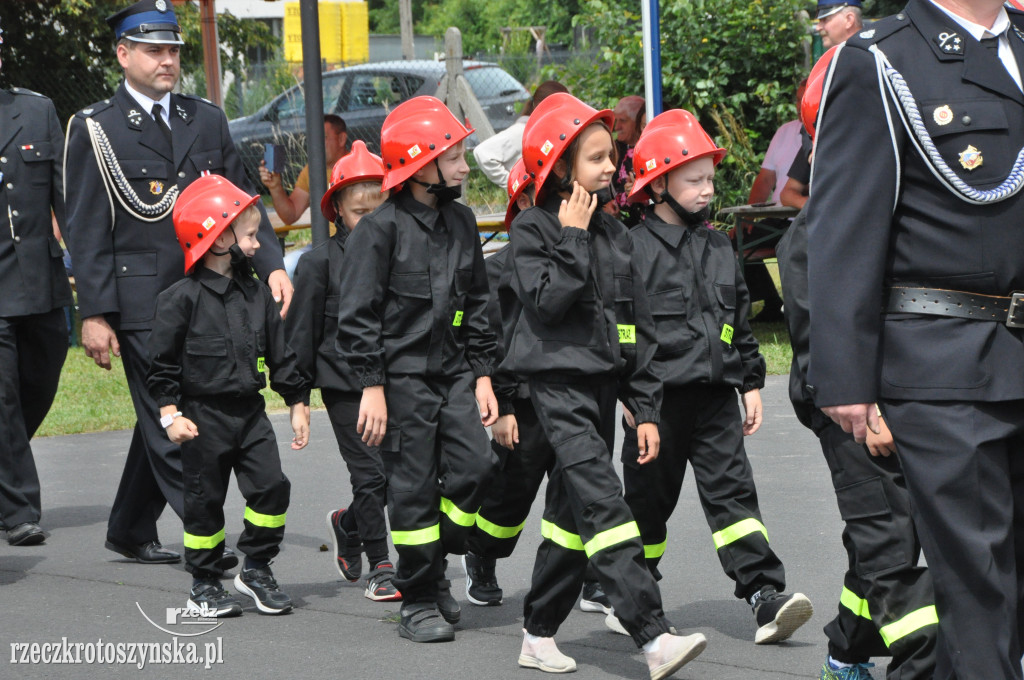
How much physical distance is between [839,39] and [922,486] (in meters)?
4.60

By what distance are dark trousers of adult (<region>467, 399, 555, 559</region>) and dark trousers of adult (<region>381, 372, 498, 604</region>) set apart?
139 millimetres

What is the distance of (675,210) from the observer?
543cm

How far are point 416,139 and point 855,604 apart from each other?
2225 millimetres

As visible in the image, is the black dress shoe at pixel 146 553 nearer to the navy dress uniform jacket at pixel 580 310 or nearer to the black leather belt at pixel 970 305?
the navy dress uniform jacket at pixel 580 310

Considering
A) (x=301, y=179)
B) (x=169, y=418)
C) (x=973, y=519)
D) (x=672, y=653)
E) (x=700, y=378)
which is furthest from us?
(x=301, y=179)

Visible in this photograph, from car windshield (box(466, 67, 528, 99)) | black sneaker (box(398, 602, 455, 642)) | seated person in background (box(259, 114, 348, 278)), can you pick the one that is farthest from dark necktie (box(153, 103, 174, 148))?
car windshield (box(466, 67, 528, 99))

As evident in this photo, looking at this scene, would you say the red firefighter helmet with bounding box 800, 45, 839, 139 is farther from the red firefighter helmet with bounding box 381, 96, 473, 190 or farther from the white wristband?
the white wristband

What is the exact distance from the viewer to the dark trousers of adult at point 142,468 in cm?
642

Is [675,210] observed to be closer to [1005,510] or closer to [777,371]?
[1005,510]

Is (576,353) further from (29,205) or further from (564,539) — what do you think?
(29,205)

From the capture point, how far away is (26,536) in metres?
7.04

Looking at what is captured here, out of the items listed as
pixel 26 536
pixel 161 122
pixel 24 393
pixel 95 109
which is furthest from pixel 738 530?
pixel 24 393

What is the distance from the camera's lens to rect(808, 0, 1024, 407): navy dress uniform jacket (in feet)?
10.7

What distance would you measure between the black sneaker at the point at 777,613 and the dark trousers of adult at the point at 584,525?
0.49 metres
